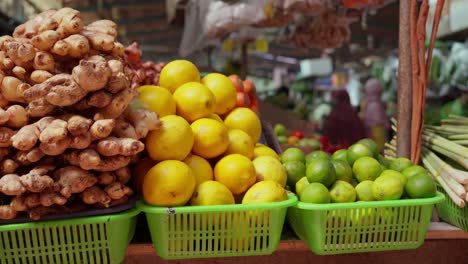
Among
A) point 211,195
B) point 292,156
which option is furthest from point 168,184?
point 292,156

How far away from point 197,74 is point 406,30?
0.80 meters

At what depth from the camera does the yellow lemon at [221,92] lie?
1.51 m

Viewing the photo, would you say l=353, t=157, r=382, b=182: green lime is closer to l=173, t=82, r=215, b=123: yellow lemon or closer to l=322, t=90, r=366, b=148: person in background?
l=173, t=82, r=215, b=123: yellow lemon

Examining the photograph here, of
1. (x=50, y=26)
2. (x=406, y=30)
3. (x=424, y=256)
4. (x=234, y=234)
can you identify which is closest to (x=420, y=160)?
(x=424, y=256)

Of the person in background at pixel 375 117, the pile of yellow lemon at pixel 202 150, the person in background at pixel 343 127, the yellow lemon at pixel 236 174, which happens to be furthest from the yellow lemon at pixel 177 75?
the person in background at pixel 375 117

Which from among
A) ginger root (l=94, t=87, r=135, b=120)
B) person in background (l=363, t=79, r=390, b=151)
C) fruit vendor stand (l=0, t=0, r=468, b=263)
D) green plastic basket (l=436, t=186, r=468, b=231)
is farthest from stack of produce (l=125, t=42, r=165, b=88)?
person in background (l=363, t=79, r=390, b=151)

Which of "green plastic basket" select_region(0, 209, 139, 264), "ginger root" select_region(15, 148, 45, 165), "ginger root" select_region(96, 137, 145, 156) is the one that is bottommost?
"green plastic basket" select_region(0, 209, 139, 264)

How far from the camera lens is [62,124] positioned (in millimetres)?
1006

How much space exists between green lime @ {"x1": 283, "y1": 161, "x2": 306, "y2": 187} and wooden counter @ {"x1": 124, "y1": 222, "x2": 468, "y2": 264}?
0.22 metres

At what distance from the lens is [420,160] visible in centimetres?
165

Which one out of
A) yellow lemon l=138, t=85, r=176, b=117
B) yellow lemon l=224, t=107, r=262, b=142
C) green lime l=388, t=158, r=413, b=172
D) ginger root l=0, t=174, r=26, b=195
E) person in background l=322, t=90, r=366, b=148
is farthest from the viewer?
person in background l=322, t=90, r=366, b=148

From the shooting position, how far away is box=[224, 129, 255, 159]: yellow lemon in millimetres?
1384

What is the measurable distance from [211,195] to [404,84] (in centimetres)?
90

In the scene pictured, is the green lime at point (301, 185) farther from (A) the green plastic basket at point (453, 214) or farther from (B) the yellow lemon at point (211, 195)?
(A) the green plastic basket at point (453, 214)
